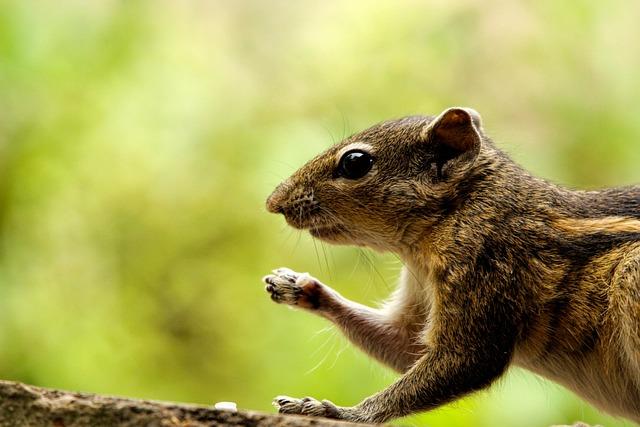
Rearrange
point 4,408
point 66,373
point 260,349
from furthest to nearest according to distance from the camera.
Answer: point 260,349
point 66,373
point 4,408

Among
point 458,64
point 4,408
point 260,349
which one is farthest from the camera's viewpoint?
point 458,64

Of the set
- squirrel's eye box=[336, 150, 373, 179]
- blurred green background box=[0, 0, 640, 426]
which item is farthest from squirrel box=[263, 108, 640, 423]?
blurred green background box=[0, 0, 640, 426]

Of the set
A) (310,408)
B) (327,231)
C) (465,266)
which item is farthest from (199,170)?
(310,408)

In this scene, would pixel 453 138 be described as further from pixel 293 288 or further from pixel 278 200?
pixel 293 288

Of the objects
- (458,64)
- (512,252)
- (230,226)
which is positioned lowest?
(512,252)

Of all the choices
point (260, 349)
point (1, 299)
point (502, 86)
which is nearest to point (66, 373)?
point (1, 299)

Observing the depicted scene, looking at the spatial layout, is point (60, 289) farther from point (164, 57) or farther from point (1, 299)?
point (164, 57)

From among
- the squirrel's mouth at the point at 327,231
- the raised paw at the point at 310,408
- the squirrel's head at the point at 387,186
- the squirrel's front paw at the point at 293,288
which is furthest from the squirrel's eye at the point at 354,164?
the raised paw at the point at 310,408
